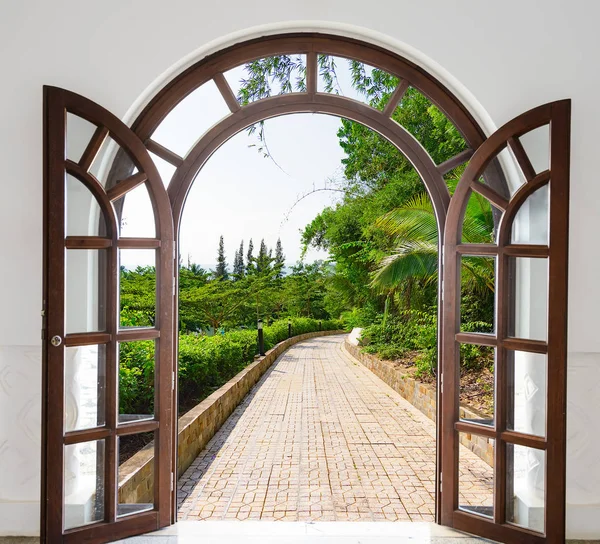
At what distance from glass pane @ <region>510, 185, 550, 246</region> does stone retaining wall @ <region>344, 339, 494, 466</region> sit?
921 mm

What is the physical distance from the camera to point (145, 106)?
271cm

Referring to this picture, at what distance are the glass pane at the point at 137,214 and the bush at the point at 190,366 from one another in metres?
1.21

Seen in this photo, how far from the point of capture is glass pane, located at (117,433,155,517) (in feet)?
8.46

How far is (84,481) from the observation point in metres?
2.52

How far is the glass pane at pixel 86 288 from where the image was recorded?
2.51 metres

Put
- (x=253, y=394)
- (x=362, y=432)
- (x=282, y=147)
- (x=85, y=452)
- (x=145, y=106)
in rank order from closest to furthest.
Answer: (x=85, y=452) < (x=145, y=106) < (x=362, y=432) < (x=253, y=394) < (x=282, y=147)

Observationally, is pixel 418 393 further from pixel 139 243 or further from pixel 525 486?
pixel 139 243

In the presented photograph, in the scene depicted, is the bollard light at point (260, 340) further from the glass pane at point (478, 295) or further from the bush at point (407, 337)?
the glass pane at point (478, 295)

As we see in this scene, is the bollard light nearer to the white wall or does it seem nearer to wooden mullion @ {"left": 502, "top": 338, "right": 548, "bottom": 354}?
the white wall

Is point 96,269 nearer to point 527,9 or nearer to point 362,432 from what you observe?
point 527,9

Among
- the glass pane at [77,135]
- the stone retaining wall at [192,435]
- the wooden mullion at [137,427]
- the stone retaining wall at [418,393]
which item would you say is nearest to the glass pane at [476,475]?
the stone retaining wall at [418,393]
